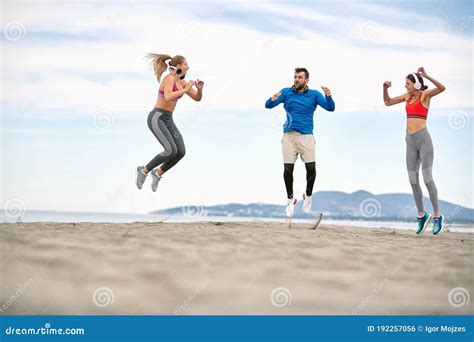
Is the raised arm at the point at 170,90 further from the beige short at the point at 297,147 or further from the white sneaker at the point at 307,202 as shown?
the white sneaker at the point at 307,202

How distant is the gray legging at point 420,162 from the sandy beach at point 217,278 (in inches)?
94.1

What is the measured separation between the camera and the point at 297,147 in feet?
23.4

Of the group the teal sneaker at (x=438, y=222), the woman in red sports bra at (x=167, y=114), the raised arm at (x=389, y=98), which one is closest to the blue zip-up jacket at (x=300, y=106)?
the raised arm at (x=389, y=98)

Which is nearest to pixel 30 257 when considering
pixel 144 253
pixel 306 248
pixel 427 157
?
pixel 144 253

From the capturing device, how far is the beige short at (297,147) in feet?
23.2

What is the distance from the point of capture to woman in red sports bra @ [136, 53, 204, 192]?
6883mm

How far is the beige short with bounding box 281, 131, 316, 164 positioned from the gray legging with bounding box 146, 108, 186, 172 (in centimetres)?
131

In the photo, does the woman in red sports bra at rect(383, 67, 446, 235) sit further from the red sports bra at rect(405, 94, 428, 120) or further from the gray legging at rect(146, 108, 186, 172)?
the gray legging at rect(146, 108, 186, 172)

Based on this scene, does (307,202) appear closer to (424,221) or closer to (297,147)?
(297,147)

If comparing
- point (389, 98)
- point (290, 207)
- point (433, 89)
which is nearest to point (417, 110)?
point (433, 89)

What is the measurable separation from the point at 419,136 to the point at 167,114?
123 inches

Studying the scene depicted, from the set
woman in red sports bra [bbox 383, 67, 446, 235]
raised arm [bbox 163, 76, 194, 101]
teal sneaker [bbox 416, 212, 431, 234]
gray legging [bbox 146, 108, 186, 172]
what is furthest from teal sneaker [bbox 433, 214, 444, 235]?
raised arm [bbox 163, 76, 194, 101]

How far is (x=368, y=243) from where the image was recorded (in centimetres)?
532
